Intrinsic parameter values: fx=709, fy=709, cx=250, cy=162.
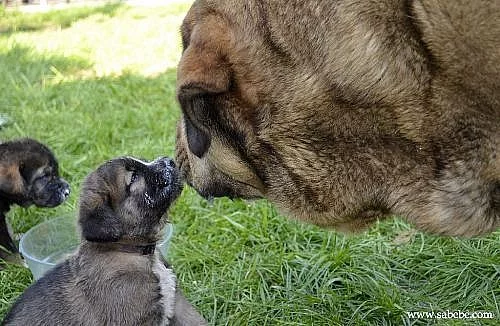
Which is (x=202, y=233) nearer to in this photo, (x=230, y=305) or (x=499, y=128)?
(x=230, y=305)

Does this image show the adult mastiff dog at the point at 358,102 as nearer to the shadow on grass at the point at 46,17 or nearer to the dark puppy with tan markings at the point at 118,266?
the dark puppy with tan markings at the point at 118,266

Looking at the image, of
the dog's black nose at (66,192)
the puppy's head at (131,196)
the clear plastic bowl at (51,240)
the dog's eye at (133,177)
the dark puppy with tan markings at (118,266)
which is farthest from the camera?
the dog's black nose at (66,192)

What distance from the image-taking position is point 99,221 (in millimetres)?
3004

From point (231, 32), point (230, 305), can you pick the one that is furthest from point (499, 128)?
point (230, 305)

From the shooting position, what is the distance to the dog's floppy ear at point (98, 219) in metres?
2.99

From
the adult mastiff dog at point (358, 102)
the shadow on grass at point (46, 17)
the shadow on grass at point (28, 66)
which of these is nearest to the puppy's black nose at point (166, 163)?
the adult mastiff dog at point (358, 102)

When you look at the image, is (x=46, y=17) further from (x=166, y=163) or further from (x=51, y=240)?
(x=166, y=163)

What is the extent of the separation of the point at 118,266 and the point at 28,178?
2067 millimetres

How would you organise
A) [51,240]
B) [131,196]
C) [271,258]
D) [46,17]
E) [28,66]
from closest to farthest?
[131,196] → [271,258] → [51,240] → [28,66] → [46,17]

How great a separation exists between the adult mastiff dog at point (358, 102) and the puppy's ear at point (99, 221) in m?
0.80

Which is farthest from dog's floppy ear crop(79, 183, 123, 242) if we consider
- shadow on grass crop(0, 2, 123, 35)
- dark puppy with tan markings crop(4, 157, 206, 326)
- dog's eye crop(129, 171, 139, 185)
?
shadow on grass crop(0, 2, 123, 35)

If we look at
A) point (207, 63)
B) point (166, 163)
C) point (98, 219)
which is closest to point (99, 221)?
point (98, 219)

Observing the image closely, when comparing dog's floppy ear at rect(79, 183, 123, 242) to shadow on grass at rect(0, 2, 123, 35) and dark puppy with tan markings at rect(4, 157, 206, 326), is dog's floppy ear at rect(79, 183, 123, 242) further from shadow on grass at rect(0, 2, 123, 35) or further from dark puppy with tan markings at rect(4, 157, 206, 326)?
shadow on grass at rect(0, 2, 123, 35)

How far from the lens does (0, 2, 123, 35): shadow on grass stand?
37.7ft
